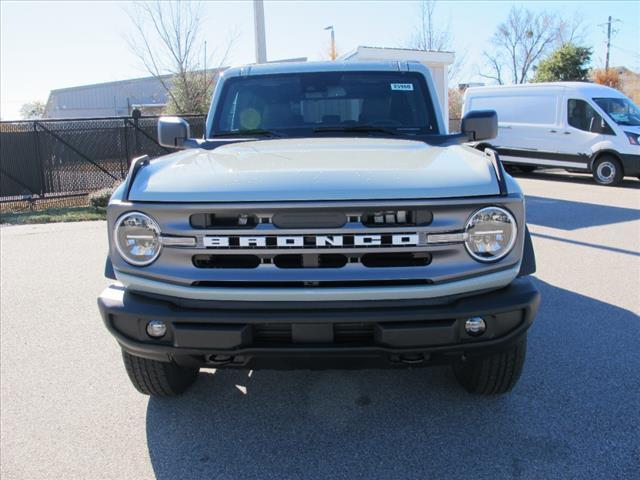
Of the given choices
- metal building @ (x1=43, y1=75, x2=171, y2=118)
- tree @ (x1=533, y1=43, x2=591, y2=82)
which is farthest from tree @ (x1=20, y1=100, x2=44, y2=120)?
tree @ (x1=533, y1=43, x2=591, y2=82)

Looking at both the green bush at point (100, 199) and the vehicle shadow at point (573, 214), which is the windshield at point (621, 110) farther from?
the green bush at point (100, 199)

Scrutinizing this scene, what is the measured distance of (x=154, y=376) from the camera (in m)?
3.15

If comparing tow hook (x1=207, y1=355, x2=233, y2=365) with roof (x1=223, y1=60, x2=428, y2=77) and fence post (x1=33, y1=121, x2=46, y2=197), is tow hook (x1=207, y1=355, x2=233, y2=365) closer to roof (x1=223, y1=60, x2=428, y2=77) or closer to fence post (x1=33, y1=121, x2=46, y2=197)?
roof (x1=223, y1=60, x2=428, y2=77)

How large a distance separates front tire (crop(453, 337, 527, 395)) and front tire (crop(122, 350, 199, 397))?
1.58 metres

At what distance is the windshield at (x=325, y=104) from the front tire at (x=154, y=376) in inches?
67.2

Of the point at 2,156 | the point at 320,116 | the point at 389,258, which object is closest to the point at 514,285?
the point at 389,258

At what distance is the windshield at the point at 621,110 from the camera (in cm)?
1400

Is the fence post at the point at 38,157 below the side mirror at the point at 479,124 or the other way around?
below

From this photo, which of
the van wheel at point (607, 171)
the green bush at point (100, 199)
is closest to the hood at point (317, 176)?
the green bush at point (100, 199)

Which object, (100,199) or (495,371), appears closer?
(495,371)

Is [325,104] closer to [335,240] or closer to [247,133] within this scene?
[247,133]

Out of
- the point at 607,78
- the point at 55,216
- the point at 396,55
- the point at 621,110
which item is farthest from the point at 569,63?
the point at 55,216

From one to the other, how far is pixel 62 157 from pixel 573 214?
1134 cm

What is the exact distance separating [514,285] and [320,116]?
2.00 m
